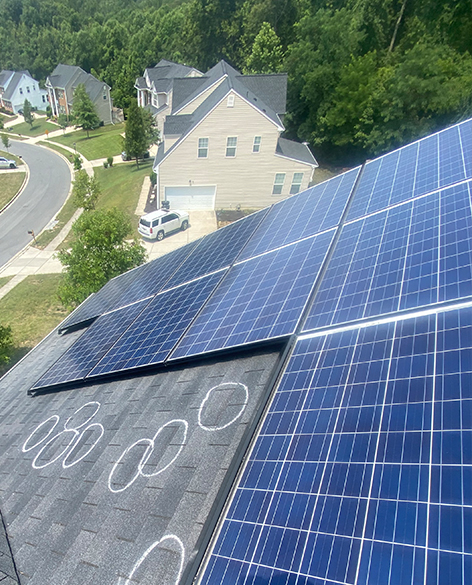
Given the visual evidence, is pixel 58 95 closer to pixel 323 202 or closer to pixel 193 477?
pixel 323 202

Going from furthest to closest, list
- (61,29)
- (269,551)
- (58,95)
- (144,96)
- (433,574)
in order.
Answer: (61,29) → (58,95) → (144,96) → (269,551) → (433,574)

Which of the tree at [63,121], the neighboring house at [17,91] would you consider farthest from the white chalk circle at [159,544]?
the neighboring house at [17,91]

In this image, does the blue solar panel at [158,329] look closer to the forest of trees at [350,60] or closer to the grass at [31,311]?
the grass at [31,311]

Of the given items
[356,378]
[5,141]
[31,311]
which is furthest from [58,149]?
[356,378]

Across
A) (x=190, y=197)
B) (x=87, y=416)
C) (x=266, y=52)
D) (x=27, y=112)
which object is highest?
(x=266, y=52)

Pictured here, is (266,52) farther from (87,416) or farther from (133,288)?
(87,416)

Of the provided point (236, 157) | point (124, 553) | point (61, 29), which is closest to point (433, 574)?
point (124, 553)

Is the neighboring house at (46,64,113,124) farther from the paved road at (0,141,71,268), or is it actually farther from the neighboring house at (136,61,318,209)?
the neighboring house at (136,61,318,209)
